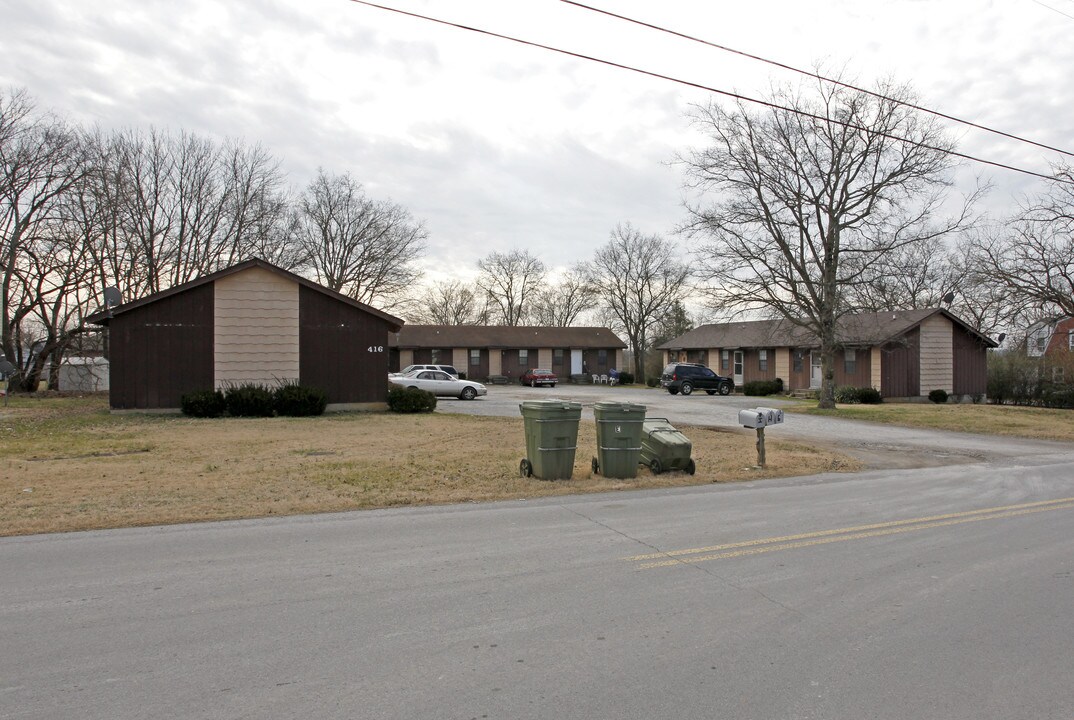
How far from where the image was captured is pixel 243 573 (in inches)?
242

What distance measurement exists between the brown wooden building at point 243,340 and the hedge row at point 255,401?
91cm

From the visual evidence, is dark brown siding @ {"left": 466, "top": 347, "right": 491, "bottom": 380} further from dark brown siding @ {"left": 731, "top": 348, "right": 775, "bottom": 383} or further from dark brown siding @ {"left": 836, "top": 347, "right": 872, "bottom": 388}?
dark brown siding @ {"left": 836, "top": 347, "right": 872, "bottom": 388}

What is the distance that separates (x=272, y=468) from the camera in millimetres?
12234

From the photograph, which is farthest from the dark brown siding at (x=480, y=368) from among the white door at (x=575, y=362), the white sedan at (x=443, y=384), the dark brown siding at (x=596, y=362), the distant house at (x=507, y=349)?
the white sedan at (x=443, y=384)

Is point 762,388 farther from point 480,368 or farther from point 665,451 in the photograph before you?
point 665,451

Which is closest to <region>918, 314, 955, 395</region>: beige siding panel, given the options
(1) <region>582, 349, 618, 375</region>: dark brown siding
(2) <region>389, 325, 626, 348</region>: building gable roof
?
(2) <region>389, 325, 626, 348</region>: building gable roof

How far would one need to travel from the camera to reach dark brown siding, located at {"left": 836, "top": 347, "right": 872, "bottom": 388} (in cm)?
3666

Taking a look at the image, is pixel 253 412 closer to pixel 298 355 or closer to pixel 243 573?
pixel 298 355

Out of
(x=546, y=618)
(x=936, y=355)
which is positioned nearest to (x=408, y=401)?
(x=546, y=618)

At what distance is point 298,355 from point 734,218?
16.4 meters

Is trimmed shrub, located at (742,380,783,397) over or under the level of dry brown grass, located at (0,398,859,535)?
over

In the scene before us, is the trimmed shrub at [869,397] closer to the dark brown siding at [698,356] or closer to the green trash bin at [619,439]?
the dark brown siding at [698,356]

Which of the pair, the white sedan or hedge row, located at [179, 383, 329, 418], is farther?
the white sedan

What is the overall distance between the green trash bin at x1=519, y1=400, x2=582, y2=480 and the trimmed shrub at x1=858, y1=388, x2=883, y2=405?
26571mm
